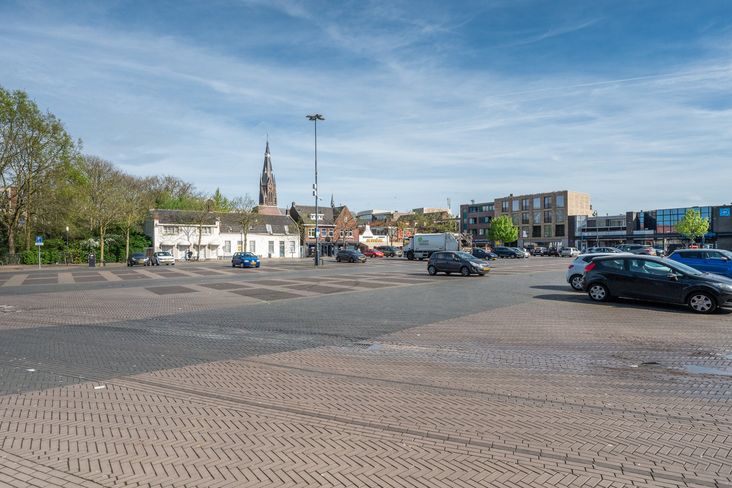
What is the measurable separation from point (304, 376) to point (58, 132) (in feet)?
161

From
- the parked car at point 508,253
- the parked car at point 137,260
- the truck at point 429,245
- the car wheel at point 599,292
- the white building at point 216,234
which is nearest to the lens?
the car wheel at point 599,292

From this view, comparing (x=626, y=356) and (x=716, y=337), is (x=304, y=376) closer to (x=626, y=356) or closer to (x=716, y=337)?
(x=626, y=356)

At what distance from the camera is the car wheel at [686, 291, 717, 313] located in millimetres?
13164

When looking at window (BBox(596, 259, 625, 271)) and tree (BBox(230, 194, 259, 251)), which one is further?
tree (BBox(230, 194, 259, 251))

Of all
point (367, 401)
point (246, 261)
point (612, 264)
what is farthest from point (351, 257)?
point (367, 401)

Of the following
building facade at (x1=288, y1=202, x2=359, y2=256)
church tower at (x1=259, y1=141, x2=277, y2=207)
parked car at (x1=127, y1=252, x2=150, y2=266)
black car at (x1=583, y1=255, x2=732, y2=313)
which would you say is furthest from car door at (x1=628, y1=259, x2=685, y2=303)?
church tower at (x1=259, y1=141, x2=277, y2=207)

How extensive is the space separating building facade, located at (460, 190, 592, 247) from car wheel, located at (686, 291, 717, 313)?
86927 mm

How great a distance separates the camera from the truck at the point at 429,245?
53.8 meters

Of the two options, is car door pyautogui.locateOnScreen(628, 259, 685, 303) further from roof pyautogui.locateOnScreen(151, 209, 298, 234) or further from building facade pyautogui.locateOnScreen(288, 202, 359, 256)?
building facade pyautogui.locateOnScreen(288, 202, 359, 256)

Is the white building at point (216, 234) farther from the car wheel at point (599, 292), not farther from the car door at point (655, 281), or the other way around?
the car door at point (655, 281)

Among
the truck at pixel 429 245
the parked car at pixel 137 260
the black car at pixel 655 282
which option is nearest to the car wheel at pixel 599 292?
the black car at pixel 655 282

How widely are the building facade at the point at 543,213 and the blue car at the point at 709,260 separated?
78314 millimetres

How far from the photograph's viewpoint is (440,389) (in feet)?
21.2

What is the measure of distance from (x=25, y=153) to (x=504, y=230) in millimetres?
80956
